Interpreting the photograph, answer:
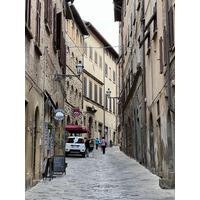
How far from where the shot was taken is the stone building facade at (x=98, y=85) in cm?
3878

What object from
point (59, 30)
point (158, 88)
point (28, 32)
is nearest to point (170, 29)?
point (158, 88)

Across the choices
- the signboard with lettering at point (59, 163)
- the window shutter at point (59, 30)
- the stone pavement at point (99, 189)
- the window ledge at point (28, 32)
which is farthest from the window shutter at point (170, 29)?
the window shutter at point (59, 30)

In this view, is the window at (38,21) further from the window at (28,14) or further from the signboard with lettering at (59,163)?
the signboard with lettering at (59,163)

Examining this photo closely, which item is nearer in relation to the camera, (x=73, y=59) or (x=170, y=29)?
(x=170, y=29)

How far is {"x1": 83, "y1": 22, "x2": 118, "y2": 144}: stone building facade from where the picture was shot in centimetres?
3878

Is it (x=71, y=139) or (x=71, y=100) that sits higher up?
(x=71, y=100)

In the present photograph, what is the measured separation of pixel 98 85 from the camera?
43.3 m

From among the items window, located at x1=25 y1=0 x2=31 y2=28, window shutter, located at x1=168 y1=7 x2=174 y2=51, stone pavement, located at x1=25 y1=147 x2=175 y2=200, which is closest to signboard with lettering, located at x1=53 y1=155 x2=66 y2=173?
stone pavement, located at x1=25 y1=147 x2=175 y2=200

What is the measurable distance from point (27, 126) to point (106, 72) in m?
36.8

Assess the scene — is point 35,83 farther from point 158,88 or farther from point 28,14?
point 158,88
